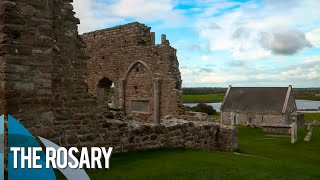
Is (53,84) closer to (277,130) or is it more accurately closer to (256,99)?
(277,130)

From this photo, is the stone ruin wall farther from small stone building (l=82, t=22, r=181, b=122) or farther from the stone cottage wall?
the stone cottage wall

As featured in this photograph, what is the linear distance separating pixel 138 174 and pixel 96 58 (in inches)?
517

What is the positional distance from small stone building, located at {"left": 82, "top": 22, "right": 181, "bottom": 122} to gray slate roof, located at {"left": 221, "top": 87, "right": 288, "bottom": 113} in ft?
86.3

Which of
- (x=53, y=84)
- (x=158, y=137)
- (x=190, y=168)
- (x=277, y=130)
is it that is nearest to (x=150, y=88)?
(x=158, y=137)

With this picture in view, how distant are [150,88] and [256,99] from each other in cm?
2889

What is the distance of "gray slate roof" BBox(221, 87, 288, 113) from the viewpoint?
4191cm

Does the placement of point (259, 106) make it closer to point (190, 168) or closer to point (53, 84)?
point (190, 168)

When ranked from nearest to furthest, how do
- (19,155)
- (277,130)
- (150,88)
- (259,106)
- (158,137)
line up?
(19,155)
(158,137)
(150,88)
(277,130)
(259,106)

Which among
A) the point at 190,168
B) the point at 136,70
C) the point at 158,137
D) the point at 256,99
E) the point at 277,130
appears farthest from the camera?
the point at 256,99

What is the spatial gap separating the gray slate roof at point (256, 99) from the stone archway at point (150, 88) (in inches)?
1037

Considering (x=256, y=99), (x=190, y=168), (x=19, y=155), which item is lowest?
(x=190, y=168)

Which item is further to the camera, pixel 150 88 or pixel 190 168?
pixel 150 88

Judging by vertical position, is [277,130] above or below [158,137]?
below

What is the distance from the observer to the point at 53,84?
8773mm
